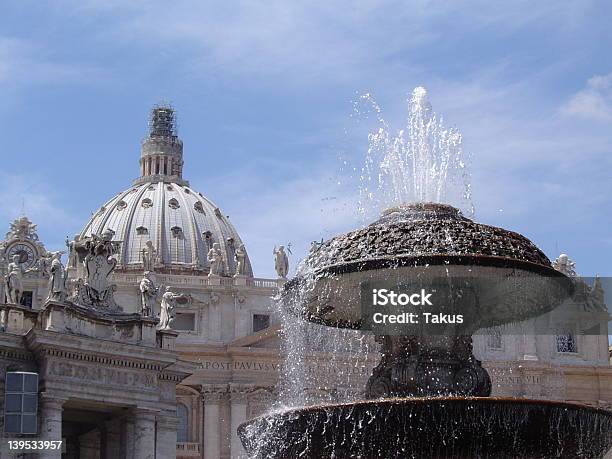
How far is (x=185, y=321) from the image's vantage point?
219 ft

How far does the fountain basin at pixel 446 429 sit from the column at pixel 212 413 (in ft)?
159

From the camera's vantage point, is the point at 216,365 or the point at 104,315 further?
the point at 216,365

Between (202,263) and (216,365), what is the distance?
36732mm

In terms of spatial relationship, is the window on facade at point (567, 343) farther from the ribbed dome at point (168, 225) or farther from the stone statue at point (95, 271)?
the stone statue at point (95, 271)

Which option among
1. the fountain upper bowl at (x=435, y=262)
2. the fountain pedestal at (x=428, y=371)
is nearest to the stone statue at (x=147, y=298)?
the fountain upper bowl at (x=435, y=262)

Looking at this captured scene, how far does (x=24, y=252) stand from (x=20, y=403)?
41038 millimetres

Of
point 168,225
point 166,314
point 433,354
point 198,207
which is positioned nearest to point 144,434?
point 166,314

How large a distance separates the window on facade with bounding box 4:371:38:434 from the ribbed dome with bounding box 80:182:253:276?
68.7m

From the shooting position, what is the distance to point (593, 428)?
15.8 m

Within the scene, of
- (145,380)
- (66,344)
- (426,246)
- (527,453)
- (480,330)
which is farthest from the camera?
(145,380)

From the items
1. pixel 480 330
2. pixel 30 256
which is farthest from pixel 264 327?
pixel 480 330

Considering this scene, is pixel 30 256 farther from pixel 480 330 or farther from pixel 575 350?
pixel 480 330

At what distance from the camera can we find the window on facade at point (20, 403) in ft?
92.5

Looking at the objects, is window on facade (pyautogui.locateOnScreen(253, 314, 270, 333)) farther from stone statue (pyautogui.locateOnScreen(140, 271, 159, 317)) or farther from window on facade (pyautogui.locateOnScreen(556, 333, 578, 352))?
stone statue (pyautogui.locateOnScreen(140, 271, 159, 317))
